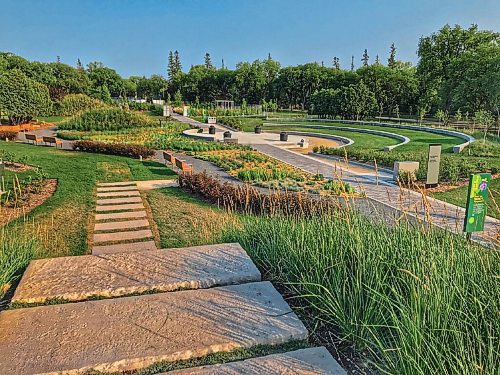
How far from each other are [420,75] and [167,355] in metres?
44.1

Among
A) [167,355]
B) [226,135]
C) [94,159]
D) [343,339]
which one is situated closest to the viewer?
[167,355]

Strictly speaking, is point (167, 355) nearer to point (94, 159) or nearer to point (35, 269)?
point (35, 269)

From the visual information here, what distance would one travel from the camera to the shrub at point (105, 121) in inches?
914

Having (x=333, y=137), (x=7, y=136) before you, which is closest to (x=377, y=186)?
(x=333, y=137)

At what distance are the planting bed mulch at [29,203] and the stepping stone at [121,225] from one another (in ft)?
3.56

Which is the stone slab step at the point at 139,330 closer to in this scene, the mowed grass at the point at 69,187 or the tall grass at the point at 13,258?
the tall grass at the point at 13,258

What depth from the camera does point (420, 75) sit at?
40.2 metres

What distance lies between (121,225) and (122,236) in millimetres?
579

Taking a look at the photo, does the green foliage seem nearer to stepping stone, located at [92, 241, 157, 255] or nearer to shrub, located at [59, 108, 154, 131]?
shrub, located at [59, 108, 154, 131]

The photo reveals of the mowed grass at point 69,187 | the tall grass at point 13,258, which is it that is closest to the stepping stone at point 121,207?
the mowed grass at point 69,187

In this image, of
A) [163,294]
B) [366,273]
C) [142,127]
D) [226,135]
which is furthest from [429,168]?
[142,127]

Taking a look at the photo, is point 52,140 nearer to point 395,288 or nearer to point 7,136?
point 7,136

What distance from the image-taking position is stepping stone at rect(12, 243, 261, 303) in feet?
8.76

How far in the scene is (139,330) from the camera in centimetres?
215
